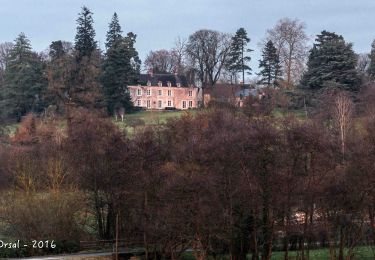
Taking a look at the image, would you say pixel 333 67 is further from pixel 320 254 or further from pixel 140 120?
pixel 320 254

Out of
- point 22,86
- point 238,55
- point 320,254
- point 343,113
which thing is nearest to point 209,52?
point 238,55

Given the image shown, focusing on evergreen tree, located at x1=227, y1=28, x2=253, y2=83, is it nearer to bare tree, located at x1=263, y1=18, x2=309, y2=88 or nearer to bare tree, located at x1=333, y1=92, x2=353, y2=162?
bare tree, located at x1=263, y1=18, x2=309, y2=88

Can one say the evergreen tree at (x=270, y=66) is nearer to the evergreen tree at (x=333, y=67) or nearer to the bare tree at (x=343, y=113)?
the evergreen tree at (x=333, y=67)

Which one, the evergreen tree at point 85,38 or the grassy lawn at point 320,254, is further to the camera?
the evergreen tree at point 85,38

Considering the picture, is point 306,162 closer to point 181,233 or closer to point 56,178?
point 181,233

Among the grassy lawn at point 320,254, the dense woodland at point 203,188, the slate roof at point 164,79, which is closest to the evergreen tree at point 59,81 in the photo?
the dense woodland at point 203,188

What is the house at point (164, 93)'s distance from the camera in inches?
3777

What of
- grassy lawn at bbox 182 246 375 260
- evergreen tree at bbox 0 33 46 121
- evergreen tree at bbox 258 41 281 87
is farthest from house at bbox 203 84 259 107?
grassy lawn at bbox 182 246 375 260

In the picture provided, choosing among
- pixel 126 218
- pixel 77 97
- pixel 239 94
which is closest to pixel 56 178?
pixel 126 218

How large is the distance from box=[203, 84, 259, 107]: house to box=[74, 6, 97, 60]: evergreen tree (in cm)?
1842

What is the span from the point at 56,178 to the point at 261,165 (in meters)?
14.4

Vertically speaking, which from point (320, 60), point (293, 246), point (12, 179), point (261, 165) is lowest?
point (293, 246)

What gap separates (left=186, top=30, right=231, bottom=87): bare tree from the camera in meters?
92.0

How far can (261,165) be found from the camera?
2941 cm
